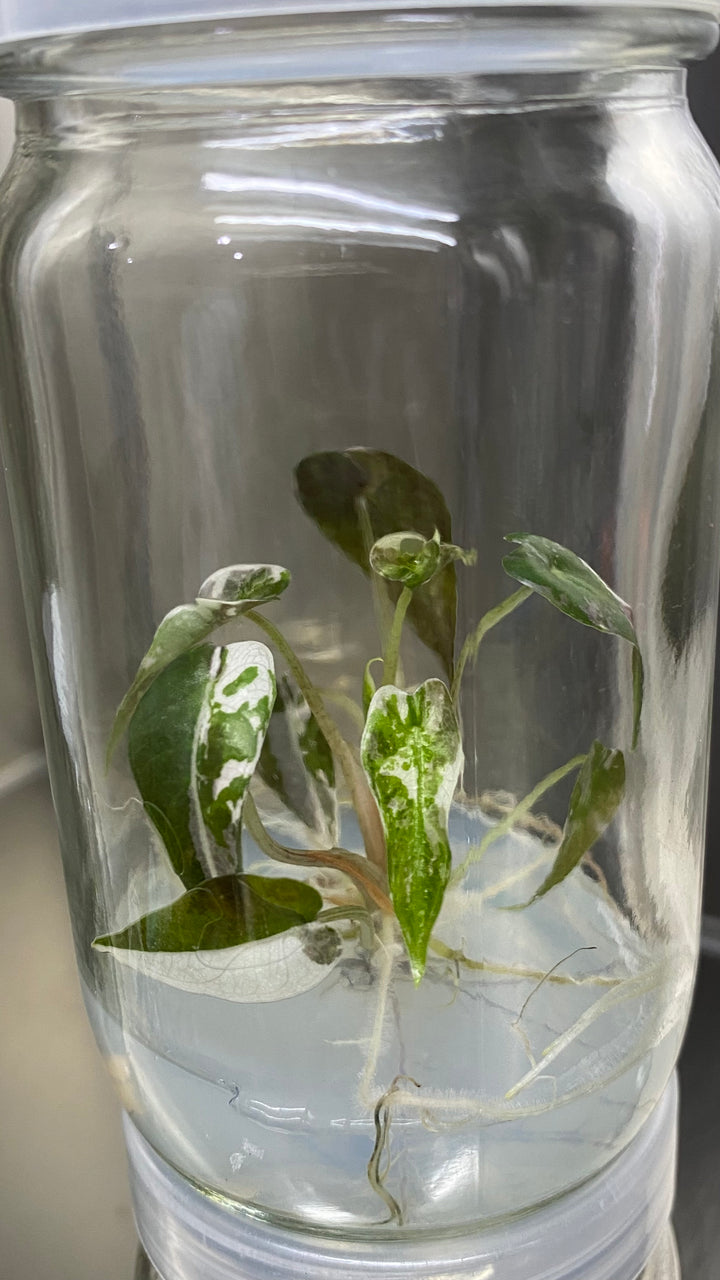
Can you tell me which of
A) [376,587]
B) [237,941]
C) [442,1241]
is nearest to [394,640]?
[376,587]

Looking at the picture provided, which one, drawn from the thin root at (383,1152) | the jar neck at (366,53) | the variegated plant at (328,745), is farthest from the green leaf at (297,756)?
the jar neck at (366,53)

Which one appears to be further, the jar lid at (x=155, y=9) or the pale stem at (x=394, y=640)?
the pale stem at (x=394, y=640)

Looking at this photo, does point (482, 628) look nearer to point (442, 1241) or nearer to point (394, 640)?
point (394, 640)

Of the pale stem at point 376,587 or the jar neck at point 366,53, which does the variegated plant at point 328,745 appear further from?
the jar neck at point 366,53

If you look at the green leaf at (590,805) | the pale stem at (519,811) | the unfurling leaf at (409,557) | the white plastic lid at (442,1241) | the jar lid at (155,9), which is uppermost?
the jar lid at (155,9)

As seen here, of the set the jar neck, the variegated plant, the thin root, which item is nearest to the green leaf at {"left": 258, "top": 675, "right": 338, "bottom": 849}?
the variegated plant

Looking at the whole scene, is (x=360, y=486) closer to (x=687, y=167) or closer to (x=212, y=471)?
(x=212, y=471)

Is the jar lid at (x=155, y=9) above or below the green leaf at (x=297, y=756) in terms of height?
above
